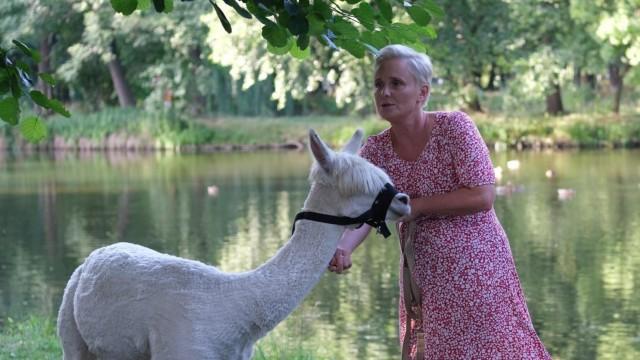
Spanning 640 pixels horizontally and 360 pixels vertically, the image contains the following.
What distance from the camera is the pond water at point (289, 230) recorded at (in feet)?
38.8

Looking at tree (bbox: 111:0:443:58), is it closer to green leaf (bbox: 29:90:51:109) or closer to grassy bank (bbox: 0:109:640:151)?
green leaf (bbox: 29:90:51:109)

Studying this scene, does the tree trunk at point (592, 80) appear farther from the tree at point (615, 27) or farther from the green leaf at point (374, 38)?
the green leaf at point (374, 38)

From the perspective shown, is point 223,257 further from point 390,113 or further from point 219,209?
point 390,113

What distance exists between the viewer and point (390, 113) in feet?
14.5

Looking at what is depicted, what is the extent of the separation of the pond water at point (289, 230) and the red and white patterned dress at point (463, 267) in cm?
520

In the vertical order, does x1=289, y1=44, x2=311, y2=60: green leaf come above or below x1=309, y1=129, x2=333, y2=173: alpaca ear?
above

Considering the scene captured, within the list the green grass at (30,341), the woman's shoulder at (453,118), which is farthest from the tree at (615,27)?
the woman's shoulder at (453,118)

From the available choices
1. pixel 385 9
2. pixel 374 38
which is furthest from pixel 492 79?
pixel 385 9

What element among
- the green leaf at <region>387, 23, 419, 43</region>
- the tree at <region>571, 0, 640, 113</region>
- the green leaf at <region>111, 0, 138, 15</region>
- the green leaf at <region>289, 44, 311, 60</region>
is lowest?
the green leaf at <region>289, 44, 311, 60</region>

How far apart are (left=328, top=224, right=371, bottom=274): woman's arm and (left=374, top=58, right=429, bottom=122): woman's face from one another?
435mm

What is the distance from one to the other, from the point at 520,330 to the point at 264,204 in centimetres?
1830

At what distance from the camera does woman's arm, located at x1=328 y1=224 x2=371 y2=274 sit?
171 inches

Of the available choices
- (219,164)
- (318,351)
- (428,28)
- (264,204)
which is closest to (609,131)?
(219,164)

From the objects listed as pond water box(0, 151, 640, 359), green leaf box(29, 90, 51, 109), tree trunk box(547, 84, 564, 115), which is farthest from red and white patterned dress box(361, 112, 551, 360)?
tree trunk box(547, 84, 564, 115)
